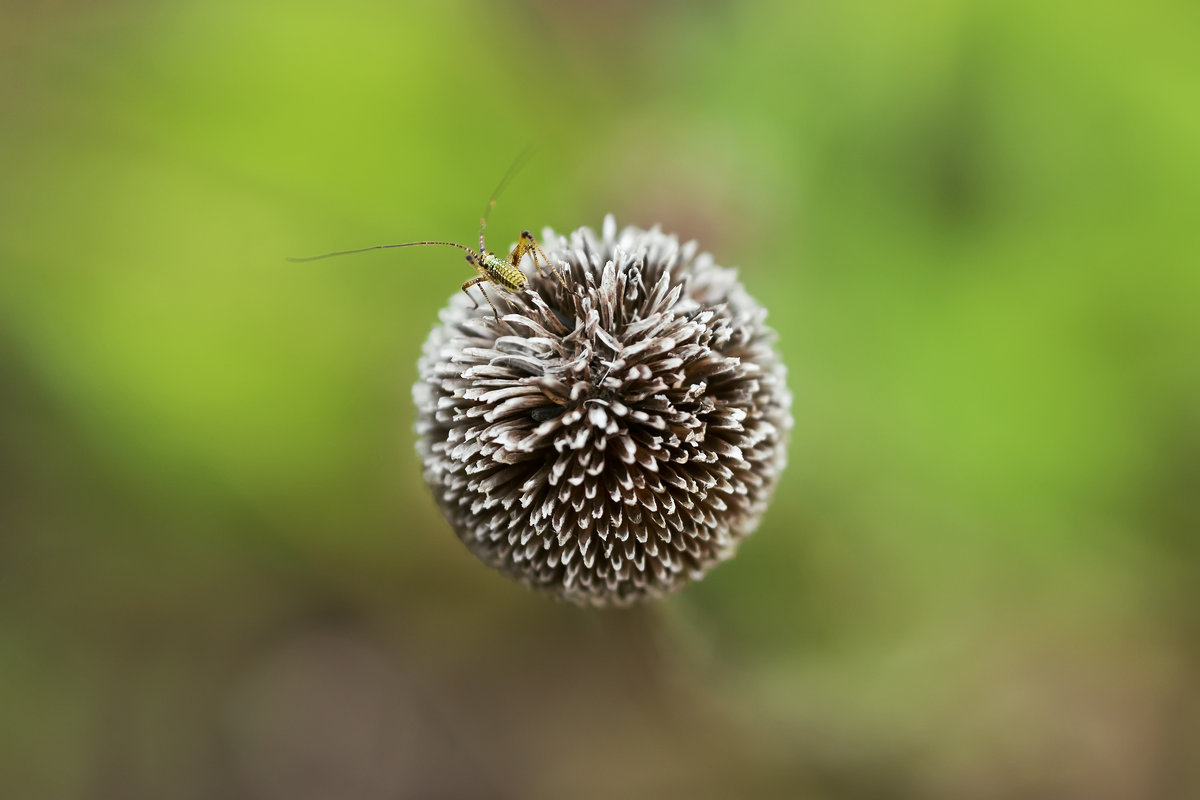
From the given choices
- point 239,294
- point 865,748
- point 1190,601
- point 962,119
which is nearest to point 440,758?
point 865,748

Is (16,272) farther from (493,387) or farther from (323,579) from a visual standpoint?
(493,387)

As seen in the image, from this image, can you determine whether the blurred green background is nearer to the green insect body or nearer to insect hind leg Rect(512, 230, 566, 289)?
insect hind leg Rect(512, 230, 566, 289)

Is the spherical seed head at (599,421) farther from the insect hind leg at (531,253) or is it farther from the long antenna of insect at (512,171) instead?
the long antenna of insect at (512,171)

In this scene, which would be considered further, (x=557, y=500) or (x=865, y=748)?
(x=865, y=748)

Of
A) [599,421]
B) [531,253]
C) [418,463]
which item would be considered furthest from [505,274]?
[418,463]

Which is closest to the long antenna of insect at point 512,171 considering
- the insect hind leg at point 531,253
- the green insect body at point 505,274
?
the insect hind leg at point 531,253

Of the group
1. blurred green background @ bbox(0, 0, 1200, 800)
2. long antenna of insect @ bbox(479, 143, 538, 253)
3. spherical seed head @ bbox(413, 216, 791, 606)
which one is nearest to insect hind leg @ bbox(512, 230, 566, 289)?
spherical seed head @ bbox(413, 216, 791, 606)
